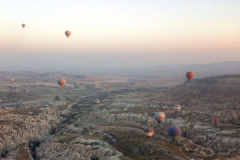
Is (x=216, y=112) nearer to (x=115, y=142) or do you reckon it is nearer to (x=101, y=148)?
(x=115, y=142)

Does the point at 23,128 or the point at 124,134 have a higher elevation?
the point at 23,128

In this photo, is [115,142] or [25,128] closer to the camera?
[115,142]

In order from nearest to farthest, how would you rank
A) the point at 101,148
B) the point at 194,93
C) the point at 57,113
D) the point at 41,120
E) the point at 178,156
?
the point at 178,156, the point at 101,148, the point at 41,120, the point at 57,113, the point at 194,93

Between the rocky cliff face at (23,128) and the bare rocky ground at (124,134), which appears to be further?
the rocky cliff face at (23,128)

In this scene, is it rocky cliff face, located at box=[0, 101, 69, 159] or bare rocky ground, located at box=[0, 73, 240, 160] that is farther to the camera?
rocky cliff face, located at box=[0, 101, 69, 159]

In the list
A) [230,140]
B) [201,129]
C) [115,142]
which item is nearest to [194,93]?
[201,129]

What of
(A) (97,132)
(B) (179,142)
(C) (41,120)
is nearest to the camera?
(B) (179,142)

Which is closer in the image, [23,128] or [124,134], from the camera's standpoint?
[124,134]

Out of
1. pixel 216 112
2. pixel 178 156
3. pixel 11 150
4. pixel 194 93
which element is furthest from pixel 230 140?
pixel 194 93
